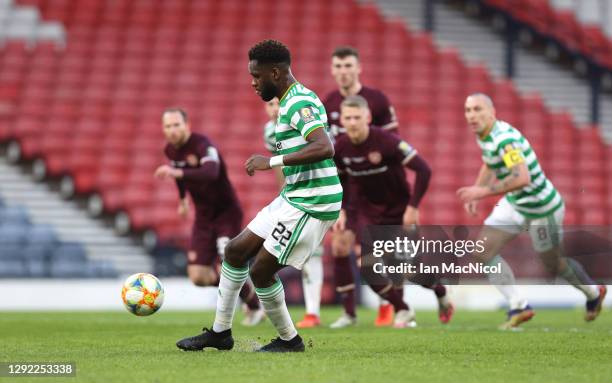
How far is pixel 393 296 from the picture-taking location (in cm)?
1030

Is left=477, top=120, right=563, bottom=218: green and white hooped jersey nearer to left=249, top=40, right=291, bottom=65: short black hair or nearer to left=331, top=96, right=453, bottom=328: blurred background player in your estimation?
left=331, top=96, right=453, bottom=328: blurred background player

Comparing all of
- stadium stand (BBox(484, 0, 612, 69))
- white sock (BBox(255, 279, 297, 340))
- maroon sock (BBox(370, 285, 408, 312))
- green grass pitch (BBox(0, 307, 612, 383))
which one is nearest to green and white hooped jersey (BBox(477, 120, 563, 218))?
green grass pitch (BBox(0, 307, 612, 383))

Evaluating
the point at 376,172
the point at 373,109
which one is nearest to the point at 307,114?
the point at 376,172

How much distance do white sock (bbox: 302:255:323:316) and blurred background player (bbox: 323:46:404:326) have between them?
279 millimetres

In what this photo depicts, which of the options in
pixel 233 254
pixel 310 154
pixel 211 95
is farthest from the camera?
pixel 211 95

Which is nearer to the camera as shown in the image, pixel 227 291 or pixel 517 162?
pixel 227 291

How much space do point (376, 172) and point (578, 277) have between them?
6.98 ft

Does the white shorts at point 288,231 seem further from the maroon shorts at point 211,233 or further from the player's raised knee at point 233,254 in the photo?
the maroon shorts at point 211,233

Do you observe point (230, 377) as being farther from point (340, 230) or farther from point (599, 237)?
point (599, 237)

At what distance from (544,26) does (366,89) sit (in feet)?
42.8

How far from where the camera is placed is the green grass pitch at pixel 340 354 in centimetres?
579

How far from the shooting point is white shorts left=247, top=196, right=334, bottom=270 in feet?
21.9

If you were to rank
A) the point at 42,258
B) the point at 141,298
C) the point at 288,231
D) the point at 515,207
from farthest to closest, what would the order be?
the point at 42,258 < the point at 515,207 < the point at 141,298 < the point at 288,231

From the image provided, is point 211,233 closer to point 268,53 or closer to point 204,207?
point 204,207
